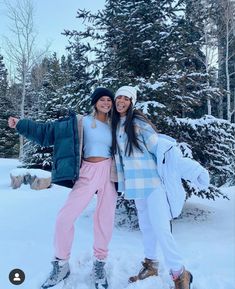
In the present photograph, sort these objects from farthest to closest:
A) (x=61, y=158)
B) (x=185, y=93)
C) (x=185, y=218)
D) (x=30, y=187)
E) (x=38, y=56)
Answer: (x=38, y=56)
(x=30, y=187)
(x=185, y=218)
(x=185, y=93)
(x=61, y=158)

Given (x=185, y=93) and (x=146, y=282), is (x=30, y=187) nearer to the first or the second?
(x=185, y=93)

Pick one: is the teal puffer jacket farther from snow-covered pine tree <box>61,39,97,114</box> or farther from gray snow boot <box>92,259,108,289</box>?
snow-covered pine tree <box>61,39,97,114</box>

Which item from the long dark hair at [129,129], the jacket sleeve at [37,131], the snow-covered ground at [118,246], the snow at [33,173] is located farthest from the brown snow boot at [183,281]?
the snow at [33,173]

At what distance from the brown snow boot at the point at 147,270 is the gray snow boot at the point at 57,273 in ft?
1.91

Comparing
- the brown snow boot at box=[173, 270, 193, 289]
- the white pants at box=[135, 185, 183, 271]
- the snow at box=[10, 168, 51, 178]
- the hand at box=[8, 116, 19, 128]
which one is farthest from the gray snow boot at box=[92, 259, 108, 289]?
the snow at box=[10, 168, 51, 178]

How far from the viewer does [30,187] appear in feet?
30.3

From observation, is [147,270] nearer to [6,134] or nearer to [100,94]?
[100,94]

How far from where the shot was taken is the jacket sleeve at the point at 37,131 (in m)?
2.97

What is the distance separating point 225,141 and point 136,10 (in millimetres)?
2569

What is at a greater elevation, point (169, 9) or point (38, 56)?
point (38, 56)

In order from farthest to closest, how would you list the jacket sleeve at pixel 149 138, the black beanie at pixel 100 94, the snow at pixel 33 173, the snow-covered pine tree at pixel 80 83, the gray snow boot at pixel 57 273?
the snow at pixel 33 173
the snow-covered pine tree at pixel 80 83
the black beanie at pixel 100 94
the jacket sleeve at pixel 149 138
the gray snow boot at pixel 57 273

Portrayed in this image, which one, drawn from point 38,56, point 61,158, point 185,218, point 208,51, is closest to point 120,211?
point 185,218

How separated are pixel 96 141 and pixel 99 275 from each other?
118cm

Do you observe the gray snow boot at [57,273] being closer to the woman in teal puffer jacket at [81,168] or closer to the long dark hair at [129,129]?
the woman in teal puffer jacket at [81,168]
